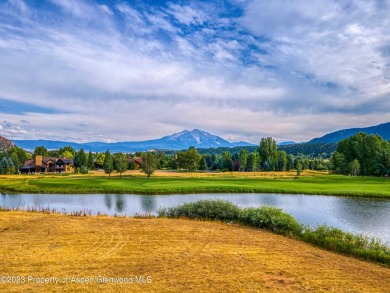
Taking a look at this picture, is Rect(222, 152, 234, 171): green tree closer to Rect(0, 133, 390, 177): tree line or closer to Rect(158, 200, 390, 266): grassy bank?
Rect(0, 133, 390, 177): tree line

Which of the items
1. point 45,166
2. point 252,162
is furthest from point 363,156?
point 45,166

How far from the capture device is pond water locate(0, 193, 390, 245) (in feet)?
88.5

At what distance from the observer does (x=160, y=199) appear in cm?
4188

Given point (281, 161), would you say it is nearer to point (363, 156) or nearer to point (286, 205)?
point (363, 156)

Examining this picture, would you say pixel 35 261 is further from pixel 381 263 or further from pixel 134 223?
pixel 381 263

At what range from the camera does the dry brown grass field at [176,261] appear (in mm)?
10789

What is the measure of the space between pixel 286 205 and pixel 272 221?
1746 centimetres

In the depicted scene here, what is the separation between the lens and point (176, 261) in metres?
13.2

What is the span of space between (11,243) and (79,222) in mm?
5832

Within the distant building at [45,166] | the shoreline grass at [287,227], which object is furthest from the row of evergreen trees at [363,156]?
the distant building at [45,166]

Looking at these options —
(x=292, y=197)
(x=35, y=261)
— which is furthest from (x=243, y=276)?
(x=292, y=197)

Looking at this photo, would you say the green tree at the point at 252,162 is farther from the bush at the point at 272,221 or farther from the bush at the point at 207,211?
the bush at the point at 272,221

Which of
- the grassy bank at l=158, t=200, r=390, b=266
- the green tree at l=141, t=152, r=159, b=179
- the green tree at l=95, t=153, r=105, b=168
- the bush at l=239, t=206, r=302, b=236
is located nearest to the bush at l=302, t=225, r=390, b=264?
the grassy bank at l=158, t=200, r=390, b=266

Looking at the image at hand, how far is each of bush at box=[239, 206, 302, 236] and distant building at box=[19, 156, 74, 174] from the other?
322ft
